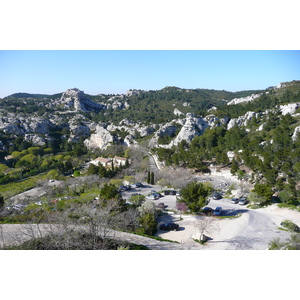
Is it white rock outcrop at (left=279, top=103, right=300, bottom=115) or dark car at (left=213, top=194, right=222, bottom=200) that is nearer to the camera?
dark car at (left=213, top=194, right=222, bottom=200)

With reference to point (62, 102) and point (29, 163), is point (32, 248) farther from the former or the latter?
point (62, 102)

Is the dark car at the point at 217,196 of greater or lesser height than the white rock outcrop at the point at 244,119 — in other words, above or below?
below

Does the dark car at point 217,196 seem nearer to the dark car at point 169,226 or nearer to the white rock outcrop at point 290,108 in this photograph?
the dark car at point 169,226

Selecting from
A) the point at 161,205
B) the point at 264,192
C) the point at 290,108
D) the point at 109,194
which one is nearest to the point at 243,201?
the point at 264,192

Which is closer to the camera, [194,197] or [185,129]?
[194,197]

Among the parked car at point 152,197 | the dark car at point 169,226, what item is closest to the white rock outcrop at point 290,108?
the parked car at point 152,197

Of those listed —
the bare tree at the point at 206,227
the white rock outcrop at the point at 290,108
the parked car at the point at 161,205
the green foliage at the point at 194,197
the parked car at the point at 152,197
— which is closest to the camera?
the bare tree at the point at 206,227

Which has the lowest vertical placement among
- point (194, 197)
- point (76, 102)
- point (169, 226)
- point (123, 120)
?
point (169, 226)

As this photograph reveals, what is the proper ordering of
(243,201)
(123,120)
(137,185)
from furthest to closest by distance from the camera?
1. (123,120)
2. (137,185)
3. (243,201)

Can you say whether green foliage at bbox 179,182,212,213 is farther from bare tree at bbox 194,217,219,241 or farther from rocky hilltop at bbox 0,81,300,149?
rocky hilltop at bbox 0,81,300,149

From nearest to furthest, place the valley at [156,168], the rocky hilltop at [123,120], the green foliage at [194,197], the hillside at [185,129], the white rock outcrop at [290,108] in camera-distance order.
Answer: the valley at [156,168] → the green foliage at [194,197] → the hillside at [185,129] → the white rock outcrop at [290,108] → the rocky hilltop at [123,120]

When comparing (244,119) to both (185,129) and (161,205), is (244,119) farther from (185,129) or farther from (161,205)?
(161,205)

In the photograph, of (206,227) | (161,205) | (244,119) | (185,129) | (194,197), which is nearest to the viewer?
(206,227)

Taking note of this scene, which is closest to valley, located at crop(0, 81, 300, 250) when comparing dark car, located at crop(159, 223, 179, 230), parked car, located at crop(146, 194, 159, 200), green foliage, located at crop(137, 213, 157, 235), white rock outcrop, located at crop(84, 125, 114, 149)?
green foliage, located at crop(137, 213, 157, 235)
